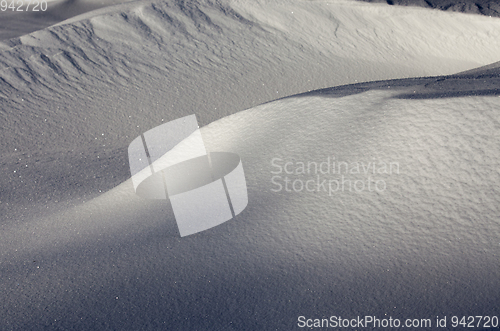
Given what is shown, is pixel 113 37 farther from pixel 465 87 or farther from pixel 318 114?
pixel 465 87

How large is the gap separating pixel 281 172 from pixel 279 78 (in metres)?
2.08

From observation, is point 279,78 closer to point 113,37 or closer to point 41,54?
point 113,37

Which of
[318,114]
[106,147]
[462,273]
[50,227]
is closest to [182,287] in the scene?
[50,227]

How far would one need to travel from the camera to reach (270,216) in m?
2.05

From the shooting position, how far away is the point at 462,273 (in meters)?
1.68

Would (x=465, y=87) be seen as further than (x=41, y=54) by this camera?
No

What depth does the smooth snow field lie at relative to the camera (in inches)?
65.1

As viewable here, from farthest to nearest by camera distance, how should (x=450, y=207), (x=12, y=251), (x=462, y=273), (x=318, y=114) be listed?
(x=318, y=114)
(x=12, y=251)
(x=450, y=207)
(x=462, y=273)

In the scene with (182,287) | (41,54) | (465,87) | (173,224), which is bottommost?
(182,287)

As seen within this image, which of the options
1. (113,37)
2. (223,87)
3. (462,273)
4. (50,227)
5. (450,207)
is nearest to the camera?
(462,273)

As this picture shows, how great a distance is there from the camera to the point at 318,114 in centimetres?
262

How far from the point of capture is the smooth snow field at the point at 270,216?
165 cm

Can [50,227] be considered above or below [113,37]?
below

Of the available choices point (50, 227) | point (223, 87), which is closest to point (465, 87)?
point (223, 87)
